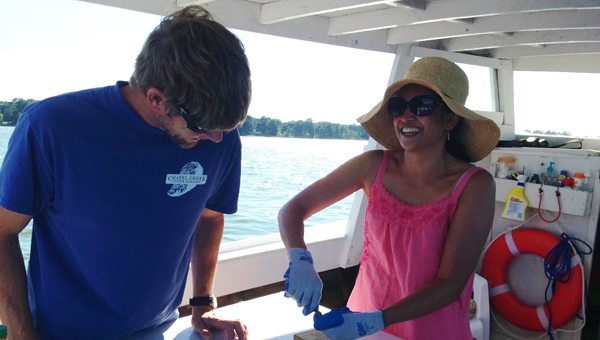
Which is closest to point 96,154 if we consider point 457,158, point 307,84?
point 457,158

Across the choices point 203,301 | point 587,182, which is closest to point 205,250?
point 203,301

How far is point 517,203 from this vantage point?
3.68 m

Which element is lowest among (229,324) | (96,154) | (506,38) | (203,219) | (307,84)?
(229,324)

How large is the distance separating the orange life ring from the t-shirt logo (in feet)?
10.0

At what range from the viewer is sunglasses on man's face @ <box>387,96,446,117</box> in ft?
5.04

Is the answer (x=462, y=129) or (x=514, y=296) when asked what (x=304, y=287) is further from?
(x=514, y=296)

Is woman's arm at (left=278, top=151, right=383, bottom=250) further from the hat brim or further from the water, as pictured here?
the water

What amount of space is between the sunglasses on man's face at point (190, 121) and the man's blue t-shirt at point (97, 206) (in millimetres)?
122

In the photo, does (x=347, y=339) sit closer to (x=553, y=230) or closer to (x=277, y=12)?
(x=277, y=12)

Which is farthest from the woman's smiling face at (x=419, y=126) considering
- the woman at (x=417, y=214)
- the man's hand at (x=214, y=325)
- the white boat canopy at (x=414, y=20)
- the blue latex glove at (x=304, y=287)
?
the white boat canopy at (x=414, y=20)

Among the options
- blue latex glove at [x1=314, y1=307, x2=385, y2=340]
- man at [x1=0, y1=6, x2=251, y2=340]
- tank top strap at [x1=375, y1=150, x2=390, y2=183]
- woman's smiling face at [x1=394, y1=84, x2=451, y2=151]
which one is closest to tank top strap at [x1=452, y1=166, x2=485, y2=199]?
woman's smiling face at [x1=394, y1=84, x2=451, y2=151]

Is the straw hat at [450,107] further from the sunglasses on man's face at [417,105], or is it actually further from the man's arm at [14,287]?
the man's arm at [14,287]

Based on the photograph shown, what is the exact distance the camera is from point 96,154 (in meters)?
1.13

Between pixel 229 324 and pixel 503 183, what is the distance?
3057 mm
